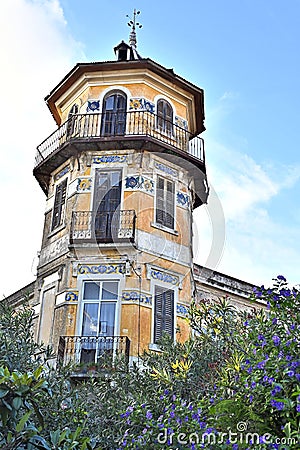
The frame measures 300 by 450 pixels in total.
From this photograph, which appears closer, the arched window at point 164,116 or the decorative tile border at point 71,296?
the decorative tile border at point 71,296

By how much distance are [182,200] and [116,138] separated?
9.55 feet

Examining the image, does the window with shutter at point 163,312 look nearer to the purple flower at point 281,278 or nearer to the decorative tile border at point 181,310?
the decorative tile border at point 181,310

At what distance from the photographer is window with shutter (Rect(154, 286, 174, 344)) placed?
1532 cm

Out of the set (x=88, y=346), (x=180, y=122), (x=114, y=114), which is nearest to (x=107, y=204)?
(x=114, y=114)

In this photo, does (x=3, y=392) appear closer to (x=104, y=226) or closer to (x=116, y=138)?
(x=104, y=226)

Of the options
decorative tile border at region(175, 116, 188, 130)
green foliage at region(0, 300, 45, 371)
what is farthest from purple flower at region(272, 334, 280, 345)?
decorative tile border at region(175, 116, 188, 130)

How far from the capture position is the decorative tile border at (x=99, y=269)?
15562 millimetres

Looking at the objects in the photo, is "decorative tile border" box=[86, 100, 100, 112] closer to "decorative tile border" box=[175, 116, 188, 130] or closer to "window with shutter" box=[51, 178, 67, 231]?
"window with shutter" box=[51, 178, 67, 231]

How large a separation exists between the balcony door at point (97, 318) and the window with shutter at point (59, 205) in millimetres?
2716

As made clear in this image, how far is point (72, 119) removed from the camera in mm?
18438

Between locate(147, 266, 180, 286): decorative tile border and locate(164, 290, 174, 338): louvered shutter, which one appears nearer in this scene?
locate(164, 290, 174, 338): louvered shutter

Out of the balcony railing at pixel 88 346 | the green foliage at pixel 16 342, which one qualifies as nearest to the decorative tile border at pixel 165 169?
the balcony railing at pixel 88 346

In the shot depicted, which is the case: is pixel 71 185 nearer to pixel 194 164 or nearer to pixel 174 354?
pixel 194 164

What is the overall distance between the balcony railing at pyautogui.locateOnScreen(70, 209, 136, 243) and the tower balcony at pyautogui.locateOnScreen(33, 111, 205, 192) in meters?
2.35
